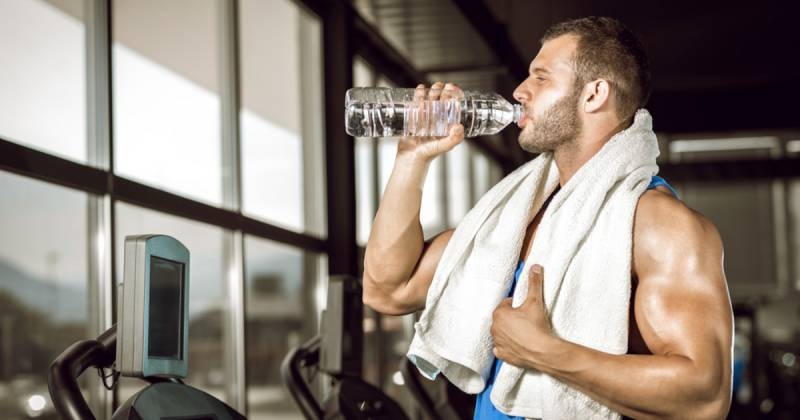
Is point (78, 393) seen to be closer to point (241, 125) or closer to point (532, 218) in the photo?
point (532, 218)

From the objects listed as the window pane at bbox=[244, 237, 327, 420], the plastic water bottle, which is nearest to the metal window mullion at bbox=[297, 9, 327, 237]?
the window pane at bbox=[244, 237, 327, 420]

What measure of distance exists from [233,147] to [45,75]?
1.18 meters

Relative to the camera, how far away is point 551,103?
1.68 meters

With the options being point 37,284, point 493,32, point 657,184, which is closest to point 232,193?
point 37,284

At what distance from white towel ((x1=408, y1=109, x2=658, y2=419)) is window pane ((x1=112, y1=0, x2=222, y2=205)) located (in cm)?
189

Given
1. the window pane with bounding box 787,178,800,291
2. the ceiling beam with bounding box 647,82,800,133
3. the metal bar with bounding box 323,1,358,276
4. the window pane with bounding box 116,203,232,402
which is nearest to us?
the window pane with bounding box 116,203,232,402

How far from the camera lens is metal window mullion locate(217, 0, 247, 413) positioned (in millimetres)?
4230

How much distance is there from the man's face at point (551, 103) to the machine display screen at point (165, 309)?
0.62m

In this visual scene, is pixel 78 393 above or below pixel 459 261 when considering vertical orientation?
below

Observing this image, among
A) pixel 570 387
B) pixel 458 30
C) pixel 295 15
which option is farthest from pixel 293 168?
pixel 570 387

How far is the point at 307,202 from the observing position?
5383 millimetres

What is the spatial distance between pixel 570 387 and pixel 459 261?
1.00 ft

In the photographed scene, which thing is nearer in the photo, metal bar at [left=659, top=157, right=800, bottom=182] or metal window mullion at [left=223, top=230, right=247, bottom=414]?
metal window mullion at [left=223, top=230, right=247, bottom=414]

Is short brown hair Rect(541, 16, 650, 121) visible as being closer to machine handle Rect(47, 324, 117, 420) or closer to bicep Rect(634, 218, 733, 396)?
bicep Rect(634, 218, 733, 396)
